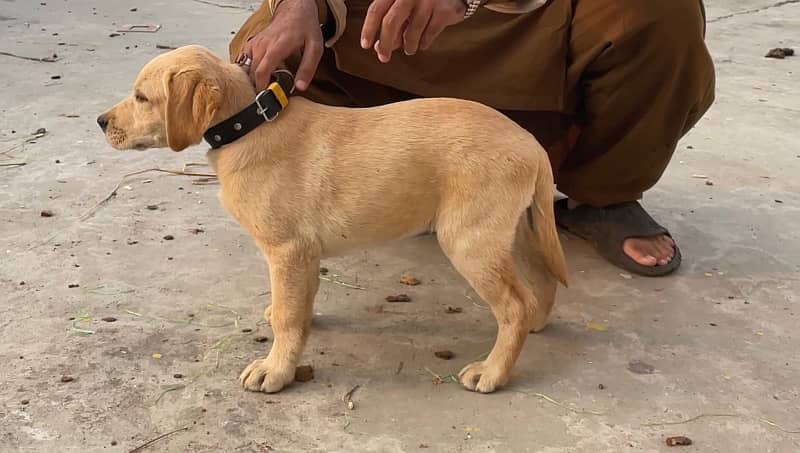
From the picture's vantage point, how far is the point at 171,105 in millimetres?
2082

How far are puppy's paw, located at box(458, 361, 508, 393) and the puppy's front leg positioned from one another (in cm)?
42

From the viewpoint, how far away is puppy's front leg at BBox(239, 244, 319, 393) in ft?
7.13

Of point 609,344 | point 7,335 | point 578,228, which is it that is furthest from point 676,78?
point 7,335

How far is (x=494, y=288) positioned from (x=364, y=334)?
50cm

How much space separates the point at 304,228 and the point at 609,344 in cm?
93

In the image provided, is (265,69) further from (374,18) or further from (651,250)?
(651,250)

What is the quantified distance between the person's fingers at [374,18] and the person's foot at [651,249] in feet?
4.03

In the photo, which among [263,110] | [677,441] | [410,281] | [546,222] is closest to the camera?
[677,441]

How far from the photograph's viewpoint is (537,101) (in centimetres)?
286

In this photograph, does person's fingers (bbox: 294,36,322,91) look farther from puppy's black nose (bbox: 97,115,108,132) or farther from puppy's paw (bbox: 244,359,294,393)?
puppy's paw (bbox: 244,359,294,393)

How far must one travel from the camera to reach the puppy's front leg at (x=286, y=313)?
217 centimetres

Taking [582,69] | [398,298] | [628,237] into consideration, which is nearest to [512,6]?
[582,69]

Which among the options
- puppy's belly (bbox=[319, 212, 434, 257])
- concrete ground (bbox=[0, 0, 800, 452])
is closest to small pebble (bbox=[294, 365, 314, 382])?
concrete ground (bbox=[0, 0, 800, 452])

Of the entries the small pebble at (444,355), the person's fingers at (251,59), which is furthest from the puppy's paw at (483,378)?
the person's fingers at (251,59)
